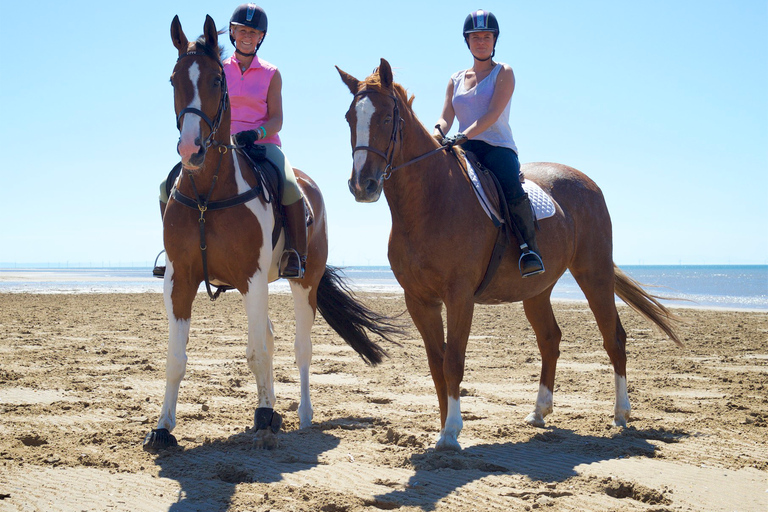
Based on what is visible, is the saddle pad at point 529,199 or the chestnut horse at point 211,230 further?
the saddle pad at point 529,199

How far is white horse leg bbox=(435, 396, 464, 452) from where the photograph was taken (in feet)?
14.2

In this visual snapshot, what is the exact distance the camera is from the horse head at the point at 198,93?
408 centimetres

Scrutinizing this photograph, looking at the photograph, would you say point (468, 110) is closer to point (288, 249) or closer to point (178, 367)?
point (288, 249)

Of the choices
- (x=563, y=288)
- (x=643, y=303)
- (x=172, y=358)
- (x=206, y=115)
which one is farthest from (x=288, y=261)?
(x=563, y=288)

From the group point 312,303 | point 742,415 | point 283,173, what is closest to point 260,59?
point 283,173

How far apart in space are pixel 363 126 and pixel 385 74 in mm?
478

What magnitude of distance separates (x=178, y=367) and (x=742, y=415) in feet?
15.6

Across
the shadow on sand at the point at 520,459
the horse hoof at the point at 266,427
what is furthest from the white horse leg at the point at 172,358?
the shadow on sand at the point at 520,459

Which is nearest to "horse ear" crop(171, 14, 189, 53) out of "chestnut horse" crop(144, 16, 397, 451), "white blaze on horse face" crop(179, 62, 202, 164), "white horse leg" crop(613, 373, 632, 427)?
"chestnut horse" crop(144, 16, 397, 451)

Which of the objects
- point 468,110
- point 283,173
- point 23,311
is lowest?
point 23,311

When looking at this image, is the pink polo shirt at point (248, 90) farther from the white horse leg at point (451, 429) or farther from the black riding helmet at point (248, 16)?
the white horse leg at point (451, 429)

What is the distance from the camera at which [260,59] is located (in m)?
5.45

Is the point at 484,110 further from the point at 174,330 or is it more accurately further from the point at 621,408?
the point at 174,330

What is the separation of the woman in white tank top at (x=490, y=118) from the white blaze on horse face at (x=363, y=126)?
33.2 inches
